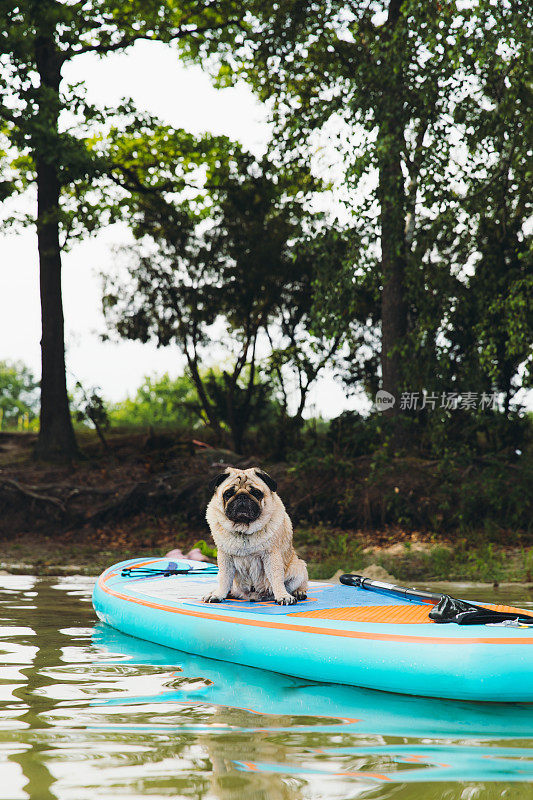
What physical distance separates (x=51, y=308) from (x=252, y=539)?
12.1 m

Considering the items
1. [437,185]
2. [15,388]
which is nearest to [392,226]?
[437,185]

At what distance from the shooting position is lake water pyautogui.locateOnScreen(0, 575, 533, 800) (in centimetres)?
284

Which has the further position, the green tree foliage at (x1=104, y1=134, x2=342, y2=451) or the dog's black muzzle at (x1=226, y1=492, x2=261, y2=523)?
the green tree foliage at (x1=104, y1=134, x2=342, y2=451)

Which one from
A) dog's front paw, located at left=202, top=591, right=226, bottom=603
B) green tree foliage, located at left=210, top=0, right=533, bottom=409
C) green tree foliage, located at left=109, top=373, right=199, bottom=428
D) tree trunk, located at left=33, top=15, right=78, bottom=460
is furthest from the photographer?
green tree foliage, located at left=109, top=373, right=199, bottom=428

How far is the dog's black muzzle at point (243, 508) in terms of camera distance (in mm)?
5371

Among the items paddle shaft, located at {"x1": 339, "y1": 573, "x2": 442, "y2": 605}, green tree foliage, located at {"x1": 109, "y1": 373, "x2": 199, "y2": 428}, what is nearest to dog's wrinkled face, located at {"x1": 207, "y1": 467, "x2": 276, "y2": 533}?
paddle shaft, located at {"x1": 339, "y1": 573, "x2": 442, "y2": 605}

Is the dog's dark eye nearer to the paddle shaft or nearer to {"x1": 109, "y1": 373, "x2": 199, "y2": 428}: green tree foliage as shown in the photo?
the paddle shaft

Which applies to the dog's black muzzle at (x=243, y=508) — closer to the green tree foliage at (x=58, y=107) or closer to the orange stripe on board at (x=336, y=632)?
Result: the orange stripe on board at (x=336, y=632)

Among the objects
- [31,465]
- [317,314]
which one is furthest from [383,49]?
[31,465]

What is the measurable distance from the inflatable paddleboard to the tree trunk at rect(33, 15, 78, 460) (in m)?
9.68

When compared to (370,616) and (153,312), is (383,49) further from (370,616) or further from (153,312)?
(370,616)

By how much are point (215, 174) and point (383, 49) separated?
5.88m

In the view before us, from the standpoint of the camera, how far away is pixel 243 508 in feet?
17.6

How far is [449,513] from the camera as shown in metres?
12.5
